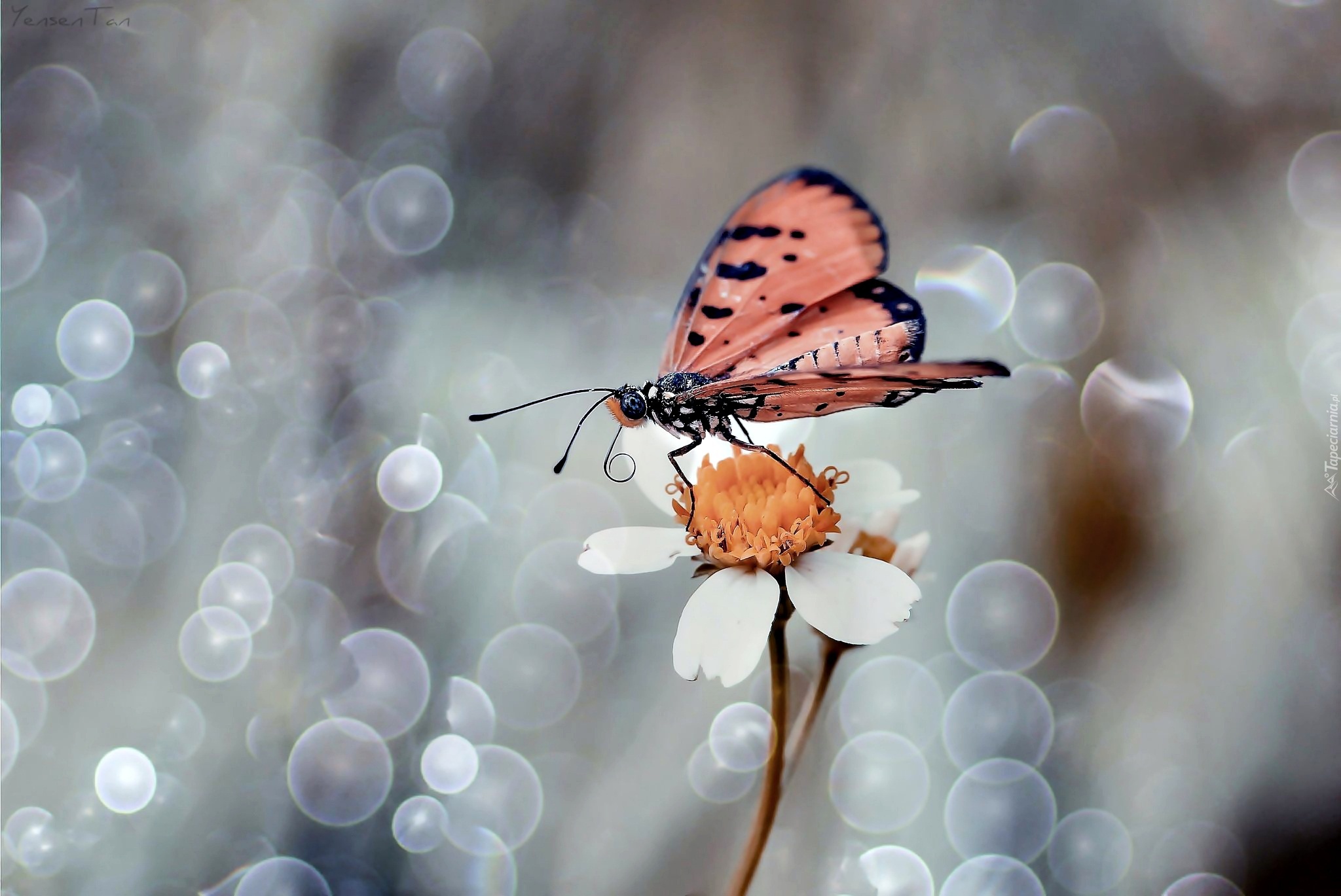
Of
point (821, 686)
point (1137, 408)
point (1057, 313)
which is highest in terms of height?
point (1057, 313)

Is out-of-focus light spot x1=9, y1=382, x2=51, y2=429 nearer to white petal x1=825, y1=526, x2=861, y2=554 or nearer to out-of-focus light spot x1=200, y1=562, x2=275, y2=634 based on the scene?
out-of-focus light spot x1=200, y1=562, x2=275, y2=634

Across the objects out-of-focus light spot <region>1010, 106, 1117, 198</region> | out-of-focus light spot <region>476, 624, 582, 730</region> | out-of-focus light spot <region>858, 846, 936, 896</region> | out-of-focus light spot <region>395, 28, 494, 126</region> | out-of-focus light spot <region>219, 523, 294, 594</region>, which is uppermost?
out-of-focus light spot <region>1010, 106, 1117, 198</region>

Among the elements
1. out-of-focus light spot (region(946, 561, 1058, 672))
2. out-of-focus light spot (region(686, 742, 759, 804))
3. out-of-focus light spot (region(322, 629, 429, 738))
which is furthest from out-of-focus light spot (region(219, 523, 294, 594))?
out-of-focus light spot (region(946, 561, 1058, 672))

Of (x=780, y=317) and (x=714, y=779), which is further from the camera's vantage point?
(x=714, y=779)

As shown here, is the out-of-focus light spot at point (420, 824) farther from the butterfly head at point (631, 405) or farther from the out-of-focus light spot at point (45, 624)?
the butterfly head at point (631, 405)

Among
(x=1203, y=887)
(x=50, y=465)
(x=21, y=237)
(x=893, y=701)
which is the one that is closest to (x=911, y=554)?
(x=893, y=701)

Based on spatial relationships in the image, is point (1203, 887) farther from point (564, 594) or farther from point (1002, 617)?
point (564, 594)

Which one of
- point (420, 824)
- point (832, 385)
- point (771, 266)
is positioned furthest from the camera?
point (420, 824)

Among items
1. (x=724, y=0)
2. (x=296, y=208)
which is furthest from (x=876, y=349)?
(x=296, y=208)
